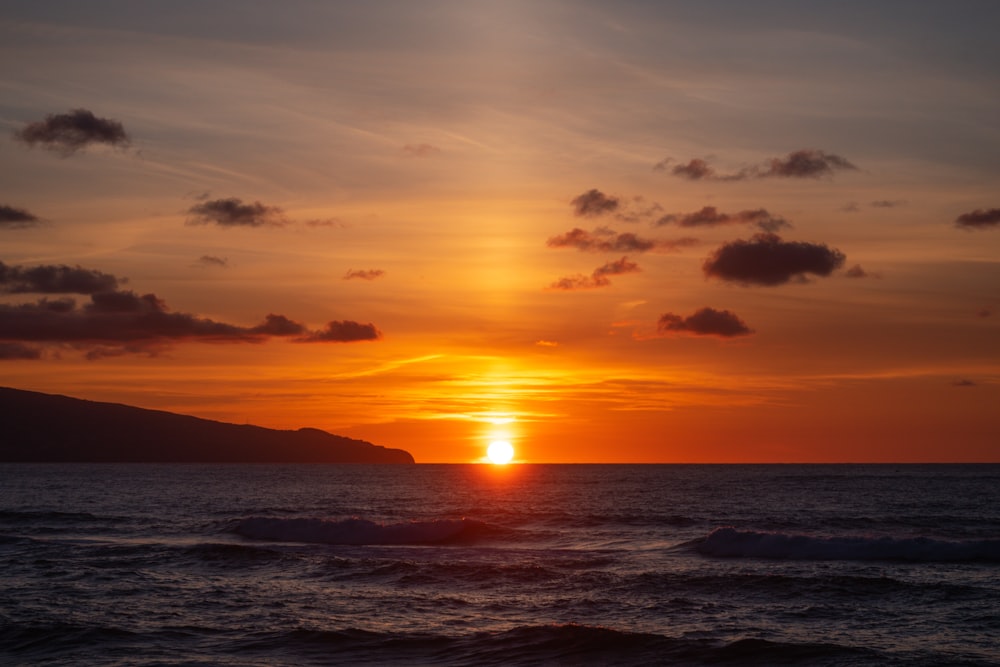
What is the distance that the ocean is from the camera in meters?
27.0

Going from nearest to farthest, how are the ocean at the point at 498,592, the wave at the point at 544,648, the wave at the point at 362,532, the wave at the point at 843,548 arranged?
the wave at the point at 544,648 → the ocean at the point at 498,592 → the wave at the point at 843,548 → the wave at the point at 362,532

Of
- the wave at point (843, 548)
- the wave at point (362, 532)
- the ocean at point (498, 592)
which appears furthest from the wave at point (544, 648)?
the wave at point (362, 532)

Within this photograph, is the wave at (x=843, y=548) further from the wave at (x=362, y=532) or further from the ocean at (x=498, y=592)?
the wave at (x=362, y=532)

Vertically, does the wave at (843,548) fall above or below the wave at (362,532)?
above

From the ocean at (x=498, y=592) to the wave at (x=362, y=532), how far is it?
20 cm

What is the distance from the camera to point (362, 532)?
60.4m

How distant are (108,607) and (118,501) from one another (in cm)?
6703

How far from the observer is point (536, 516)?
74.1m

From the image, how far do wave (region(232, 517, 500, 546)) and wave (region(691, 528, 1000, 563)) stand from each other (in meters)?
15.5

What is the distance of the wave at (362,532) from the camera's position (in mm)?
58500

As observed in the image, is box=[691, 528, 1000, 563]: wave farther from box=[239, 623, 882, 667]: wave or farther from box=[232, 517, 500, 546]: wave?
box=[239, 623, 882, 667]: wave

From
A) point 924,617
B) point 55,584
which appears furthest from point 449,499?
Answer: point 924,617

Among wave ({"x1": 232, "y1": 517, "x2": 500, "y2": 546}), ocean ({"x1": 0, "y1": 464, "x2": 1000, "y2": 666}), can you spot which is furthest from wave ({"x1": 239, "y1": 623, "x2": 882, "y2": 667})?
wave ({"x1": 232, "y1": 517, "x2": 500, "y2": 546})

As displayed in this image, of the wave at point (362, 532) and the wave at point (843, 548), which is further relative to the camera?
the wave at point (362, 532)
